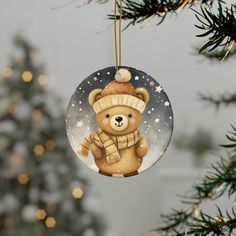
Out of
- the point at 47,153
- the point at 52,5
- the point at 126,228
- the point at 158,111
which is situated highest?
the point at 52,5

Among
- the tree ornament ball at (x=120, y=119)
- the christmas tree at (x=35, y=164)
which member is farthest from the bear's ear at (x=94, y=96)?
the christmas tree at (x=35, y=164)

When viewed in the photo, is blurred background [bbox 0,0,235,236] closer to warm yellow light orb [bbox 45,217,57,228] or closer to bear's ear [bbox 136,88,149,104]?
warm yellow light orb [bbox 45,217,57,228]

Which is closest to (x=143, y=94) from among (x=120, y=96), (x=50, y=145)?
(x=120, y=96)

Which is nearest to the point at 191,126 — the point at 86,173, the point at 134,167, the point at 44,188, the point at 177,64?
the point at 177,64

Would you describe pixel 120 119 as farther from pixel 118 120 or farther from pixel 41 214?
pixel 41 214

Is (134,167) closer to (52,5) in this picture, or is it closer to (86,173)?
(86,173)
